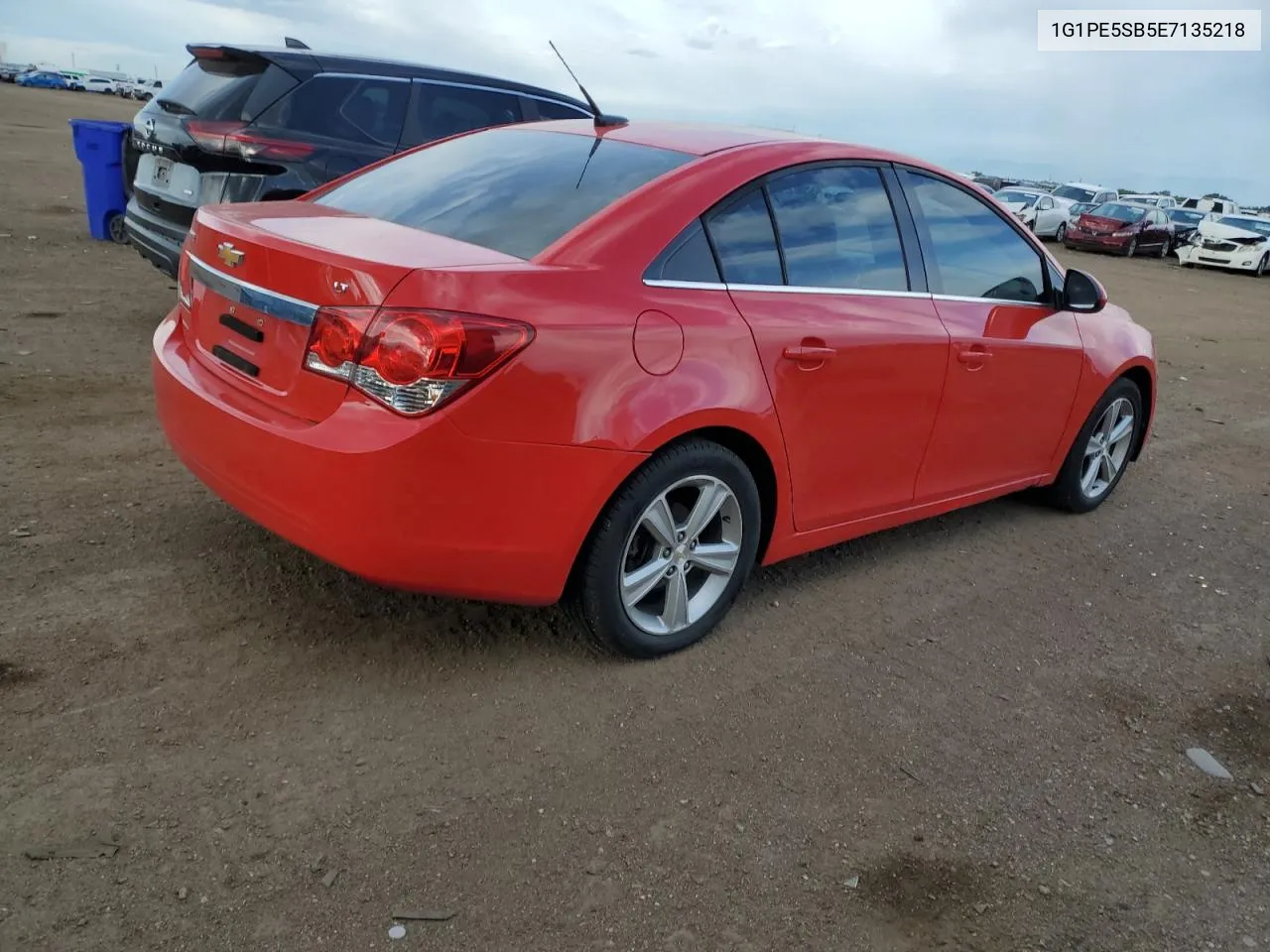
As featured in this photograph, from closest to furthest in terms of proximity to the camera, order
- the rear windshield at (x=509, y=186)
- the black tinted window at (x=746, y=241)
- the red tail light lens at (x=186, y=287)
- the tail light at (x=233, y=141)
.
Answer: the rear windshield at (x=509, y=186), the black tinted window at (x=746, y=241), the red tail light lens at (x=186, y=287), the tail light at (x=233, y=141)

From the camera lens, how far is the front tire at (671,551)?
3143mm

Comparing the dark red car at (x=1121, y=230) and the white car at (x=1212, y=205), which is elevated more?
the white car at (x=1212, y=205)

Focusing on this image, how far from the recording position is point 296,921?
223cm

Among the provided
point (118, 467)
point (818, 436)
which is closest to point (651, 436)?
point (818, 436)

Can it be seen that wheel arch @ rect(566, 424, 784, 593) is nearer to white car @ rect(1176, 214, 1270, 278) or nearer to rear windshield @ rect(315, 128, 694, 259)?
rear windshield @ rect(315, 128, 694, 259)

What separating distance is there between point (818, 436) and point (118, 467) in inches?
116

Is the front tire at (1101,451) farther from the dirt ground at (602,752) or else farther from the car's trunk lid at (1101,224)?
the car's trunk lid at (1101,224)

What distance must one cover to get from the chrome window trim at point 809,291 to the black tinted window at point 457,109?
4.26m

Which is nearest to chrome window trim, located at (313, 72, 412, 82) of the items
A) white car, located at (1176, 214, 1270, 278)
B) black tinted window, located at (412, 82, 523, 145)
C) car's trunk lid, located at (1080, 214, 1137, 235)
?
black tinted window, located at (412, 82, 523, 145)

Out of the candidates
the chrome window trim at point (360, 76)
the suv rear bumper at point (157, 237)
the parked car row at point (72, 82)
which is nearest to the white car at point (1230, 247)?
the chrome window trim at point (360, 76)

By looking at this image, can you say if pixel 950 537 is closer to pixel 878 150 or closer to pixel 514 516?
pixel 878 150

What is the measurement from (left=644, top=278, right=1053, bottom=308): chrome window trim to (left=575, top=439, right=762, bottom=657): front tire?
0.47m

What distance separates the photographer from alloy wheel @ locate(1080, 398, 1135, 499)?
5348 mm

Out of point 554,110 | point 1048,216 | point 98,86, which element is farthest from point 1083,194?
point 98,86
